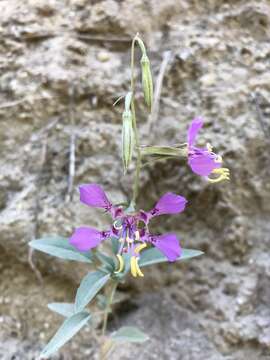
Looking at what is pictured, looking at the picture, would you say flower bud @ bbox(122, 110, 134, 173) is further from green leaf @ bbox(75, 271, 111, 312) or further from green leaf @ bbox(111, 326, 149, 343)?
green leaf @ bbox(111, 326, 149, 343)

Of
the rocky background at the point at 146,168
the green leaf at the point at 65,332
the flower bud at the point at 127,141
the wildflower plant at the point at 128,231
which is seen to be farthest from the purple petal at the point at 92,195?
the rocky background at the point at 146,168

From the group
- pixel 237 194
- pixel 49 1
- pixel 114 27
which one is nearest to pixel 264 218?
pixel 237 194

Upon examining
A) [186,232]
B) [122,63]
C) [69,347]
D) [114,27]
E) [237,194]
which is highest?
[114,27]

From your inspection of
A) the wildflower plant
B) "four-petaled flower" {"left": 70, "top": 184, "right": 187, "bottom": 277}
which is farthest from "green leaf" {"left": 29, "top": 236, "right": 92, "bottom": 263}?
"four-petaled flower" {"left": 70, "top": 184, "right": 187, "bottom": 277}

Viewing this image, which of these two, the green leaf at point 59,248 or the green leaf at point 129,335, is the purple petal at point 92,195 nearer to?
the green leaf at point 59,248

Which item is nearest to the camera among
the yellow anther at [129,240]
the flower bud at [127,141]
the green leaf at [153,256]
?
the flower bud at [127,141]

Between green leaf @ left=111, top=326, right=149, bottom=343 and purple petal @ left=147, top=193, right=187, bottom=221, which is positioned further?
green leaf @ left=111, top=326, right=149, bottom=343

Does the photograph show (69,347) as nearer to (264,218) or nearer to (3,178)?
(3,178)
